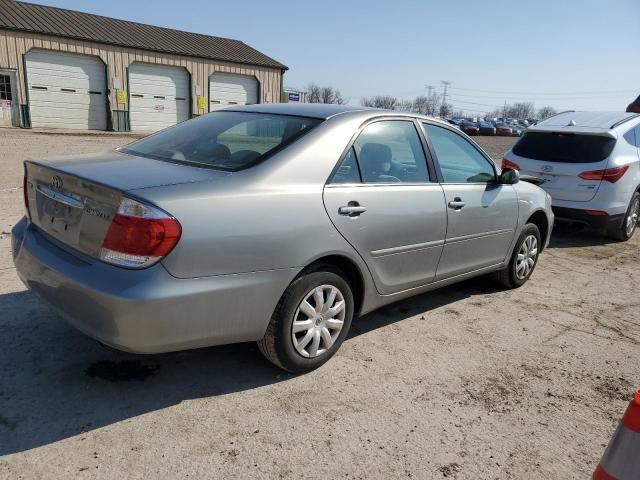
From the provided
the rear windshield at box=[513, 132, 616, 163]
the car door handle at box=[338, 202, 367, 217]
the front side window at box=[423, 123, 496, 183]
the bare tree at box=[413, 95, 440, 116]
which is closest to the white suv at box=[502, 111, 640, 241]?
the rear windshield at box=[513, 132, 616, 163]

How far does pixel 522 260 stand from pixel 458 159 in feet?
4.93

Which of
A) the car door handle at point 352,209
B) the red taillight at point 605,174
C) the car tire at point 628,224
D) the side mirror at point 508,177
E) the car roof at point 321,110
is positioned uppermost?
the car roof at point 321,110

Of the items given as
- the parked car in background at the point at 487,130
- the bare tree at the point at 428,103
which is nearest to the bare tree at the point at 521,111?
the bare tree at the point at 428,103

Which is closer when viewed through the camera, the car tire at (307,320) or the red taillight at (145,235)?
the red taillight at (145,235)

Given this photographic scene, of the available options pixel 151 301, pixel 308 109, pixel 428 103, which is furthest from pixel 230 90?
pixel 428 103

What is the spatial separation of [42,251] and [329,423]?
1.85m

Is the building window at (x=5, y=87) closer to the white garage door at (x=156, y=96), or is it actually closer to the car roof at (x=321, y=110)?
the white garage door at (x=156, y=96)

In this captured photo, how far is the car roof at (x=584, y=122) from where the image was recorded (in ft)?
24.5

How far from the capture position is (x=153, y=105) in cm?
2809

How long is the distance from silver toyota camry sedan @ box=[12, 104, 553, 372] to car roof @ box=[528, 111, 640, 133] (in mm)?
3970

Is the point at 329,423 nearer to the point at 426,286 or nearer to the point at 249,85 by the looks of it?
the point at 426,286

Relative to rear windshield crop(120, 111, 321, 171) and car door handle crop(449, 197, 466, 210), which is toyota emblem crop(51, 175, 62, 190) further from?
car door handle crop(449, 197, 466, 210)

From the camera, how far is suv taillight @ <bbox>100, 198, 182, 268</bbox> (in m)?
2.57

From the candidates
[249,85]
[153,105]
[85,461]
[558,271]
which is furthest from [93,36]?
[85,461]
